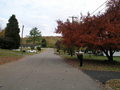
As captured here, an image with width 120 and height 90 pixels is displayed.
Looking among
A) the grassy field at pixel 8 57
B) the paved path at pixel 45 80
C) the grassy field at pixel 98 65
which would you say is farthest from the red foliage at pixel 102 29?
the grassy field at pixel 8 57

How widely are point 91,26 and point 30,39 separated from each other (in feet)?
378

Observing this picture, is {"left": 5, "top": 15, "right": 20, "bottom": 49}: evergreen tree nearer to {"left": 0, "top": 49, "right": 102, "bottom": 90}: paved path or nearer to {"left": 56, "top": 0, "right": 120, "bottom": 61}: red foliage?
{"left": 56, "top": 0, "right": 120, "bottom": 61}: red foliage

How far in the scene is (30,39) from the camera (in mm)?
135750

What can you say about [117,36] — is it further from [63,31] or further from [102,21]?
[63,31]

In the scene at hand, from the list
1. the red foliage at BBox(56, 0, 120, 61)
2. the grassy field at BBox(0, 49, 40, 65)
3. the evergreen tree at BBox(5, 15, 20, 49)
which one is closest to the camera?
the red foliage at BBox(56, 0, 120, 61)

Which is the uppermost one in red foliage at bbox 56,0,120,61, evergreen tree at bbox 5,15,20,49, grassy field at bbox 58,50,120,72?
evergreen tree at bbox 5,15,20,49

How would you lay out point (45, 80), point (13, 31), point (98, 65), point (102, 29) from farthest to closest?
point (13, 31)
point (102, 29)
point (98, 65)
point (45, 80)

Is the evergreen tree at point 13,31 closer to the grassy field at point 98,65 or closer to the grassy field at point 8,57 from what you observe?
the grassy field at point 8,57

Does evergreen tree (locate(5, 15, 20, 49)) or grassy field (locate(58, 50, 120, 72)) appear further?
evergreen tree (locate(5, 15, 20, 49))

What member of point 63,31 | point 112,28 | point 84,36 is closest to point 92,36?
point 84,36

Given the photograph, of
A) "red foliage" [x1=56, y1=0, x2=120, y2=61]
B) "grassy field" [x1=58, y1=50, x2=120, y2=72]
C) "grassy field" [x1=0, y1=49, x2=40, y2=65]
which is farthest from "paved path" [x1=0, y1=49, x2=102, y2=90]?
"grassy field" [x1=0, y1=49, x2=40, y2=65]

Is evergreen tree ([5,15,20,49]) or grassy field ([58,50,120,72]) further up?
evergreen tree ([5,15,20,49])

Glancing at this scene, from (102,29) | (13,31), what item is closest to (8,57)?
(102,29)

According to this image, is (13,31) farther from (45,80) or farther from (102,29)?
(45,80)
